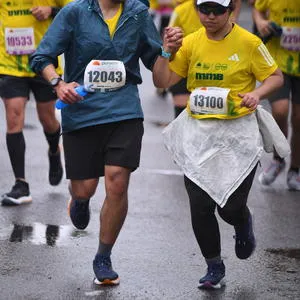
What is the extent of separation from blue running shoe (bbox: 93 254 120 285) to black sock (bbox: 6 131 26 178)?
7.61 ft

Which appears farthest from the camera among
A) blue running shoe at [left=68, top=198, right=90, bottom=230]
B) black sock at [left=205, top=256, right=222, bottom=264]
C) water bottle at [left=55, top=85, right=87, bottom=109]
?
blue running shoe at [left=68, top=198, right=90, bottom=230]

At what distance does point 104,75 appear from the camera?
6094mm

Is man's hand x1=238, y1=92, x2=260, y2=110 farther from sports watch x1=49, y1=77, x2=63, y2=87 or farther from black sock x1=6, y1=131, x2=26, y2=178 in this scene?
black sock x1=6, y1=131, x2=26, y2=178

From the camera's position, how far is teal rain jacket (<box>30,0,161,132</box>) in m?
6.16

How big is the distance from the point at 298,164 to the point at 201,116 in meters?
3.13

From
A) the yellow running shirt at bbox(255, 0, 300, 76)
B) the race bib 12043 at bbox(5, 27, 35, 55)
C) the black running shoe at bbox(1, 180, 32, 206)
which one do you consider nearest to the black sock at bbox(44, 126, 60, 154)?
the black running shoe at bbox(1, 180, 32, 206)

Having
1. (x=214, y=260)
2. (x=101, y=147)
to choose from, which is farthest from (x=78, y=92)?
(x=214, y=260)

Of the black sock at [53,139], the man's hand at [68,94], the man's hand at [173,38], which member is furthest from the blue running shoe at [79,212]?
the black sock at [53,139]

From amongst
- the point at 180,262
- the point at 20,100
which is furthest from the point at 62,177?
the point at 180,262

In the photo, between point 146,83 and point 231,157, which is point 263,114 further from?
point 146,83

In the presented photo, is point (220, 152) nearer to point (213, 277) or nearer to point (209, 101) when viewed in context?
point (209, 101)

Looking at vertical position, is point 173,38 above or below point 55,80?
above

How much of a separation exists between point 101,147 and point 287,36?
9.76ft

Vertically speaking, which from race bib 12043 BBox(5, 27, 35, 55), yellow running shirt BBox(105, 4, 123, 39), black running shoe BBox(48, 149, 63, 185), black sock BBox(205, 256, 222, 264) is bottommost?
black running shoe BBox(48, 149, 63, 185)
